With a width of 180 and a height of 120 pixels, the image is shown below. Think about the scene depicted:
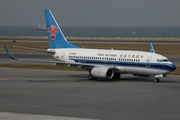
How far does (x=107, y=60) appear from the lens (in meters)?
41.4

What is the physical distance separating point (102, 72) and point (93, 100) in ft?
41.5

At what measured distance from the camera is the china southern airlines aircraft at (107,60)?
38.2 meters

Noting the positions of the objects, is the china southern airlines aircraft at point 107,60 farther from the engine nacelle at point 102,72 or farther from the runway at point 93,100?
the runway at point 93,100

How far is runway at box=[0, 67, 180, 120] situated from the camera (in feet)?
70.8

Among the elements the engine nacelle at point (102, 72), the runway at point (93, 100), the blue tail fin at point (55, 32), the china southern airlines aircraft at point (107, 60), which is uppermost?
the blue tail fin at point (55, 32)

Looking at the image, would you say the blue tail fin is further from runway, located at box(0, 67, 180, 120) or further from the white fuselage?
runway, located at box(0, 67, 180, 120)

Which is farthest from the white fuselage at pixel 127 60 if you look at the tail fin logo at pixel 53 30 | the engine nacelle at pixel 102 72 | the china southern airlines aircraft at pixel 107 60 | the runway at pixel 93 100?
the tail fin logo at pixel 53 30

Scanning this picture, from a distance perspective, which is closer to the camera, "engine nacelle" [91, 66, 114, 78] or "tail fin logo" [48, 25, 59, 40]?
"engine nacelle" [91, 66, 114, 78]

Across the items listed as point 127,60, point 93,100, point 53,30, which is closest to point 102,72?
point 127,60

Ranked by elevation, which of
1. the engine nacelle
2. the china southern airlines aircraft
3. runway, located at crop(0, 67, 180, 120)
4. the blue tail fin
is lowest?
runway, located at crop(0, 67, 180, 120)

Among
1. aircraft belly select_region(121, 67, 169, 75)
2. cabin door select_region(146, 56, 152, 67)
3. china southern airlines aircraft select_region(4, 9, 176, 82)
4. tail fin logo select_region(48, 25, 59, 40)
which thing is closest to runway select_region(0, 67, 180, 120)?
aircraft belly select_region(121, 67, 169, 75)

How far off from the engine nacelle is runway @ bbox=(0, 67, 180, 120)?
397cm

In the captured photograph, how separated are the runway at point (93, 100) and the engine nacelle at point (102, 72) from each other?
397cm

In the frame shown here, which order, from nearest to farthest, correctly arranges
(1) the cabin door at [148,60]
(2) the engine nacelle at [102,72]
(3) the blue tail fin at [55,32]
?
(1) the cabin door at [148,60] → (2) the engine nacelle at [102,72] → (3) the blue tail fin at [55,32]
